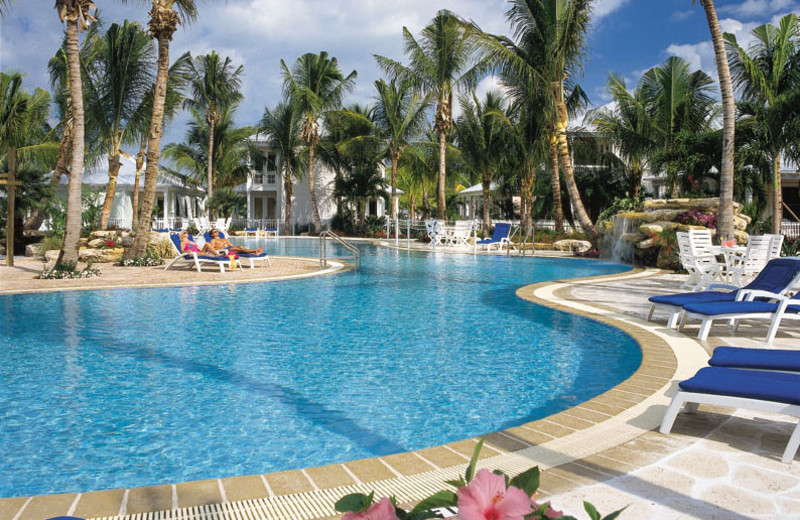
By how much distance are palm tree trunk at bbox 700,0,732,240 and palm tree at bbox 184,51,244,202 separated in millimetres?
27242

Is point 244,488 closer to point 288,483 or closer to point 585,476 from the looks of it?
point 288,483

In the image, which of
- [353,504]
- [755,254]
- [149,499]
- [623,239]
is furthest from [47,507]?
[623,239]

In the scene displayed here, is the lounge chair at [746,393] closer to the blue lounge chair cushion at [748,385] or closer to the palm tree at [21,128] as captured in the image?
the blue lounge chair cushion at [748,385]

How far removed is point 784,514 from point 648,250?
570 inches

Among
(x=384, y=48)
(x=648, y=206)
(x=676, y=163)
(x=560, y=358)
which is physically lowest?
(x=560, y=358)

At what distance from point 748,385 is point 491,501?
10.0ft

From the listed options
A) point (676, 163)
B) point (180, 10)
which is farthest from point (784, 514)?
point (676, 163)

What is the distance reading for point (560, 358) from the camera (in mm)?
6242

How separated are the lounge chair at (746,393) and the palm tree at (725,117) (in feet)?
35.3

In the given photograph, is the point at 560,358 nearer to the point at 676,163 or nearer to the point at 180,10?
the point at 180,10

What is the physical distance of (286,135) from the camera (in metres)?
34.8

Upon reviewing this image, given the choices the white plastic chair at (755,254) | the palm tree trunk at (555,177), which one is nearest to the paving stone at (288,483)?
the white plastic chair at (755,254)

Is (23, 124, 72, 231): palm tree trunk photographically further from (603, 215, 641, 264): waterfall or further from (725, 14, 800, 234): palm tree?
(725, 14, 800, 234): palm tree

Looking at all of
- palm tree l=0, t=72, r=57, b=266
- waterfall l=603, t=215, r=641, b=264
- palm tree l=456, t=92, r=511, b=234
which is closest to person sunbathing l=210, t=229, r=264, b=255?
palm tree l=0, t=72, r=57, b=266
